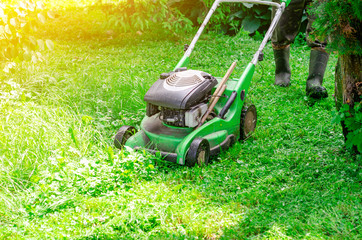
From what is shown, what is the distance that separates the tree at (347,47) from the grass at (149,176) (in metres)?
0.31

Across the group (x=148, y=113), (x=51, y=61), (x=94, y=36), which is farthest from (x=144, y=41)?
(x=148, y=113)

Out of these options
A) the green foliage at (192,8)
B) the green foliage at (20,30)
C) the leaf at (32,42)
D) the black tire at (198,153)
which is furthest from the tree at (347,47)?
the green foliage at (192,8)

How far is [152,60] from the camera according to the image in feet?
19.3

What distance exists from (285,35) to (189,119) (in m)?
2.07

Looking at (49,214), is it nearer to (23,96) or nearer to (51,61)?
(23,96)

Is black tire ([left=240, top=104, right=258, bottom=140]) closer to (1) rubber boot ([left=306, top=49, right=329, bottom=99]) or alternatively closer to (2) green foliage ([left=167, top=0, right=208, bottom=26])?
(1) rubber boot ([left=306, top=49, right=329, bottom=99])

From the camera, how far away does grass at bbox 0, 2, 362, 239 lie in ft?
7.75

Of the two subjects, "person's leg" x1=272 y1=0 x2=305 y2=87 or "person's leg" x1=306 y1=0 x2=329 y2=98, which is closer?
"person's leg" x1=306 y1=0 x2=329 y2=98

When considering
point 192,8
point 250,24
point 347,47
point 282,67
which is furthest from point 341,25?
point 192,8

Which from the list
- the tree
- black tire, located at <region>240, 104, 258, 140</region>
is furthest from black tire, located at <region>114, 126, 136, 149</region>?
the tree

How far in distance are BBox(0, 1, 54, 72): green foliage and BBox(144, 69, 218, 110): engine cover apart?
144 cm

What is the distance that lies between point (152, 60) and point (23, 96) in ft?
7.21

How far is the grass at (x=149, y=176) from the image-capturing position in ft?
7.75

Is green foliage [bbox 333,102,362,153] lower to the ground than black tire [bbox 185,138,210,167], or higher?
higher
